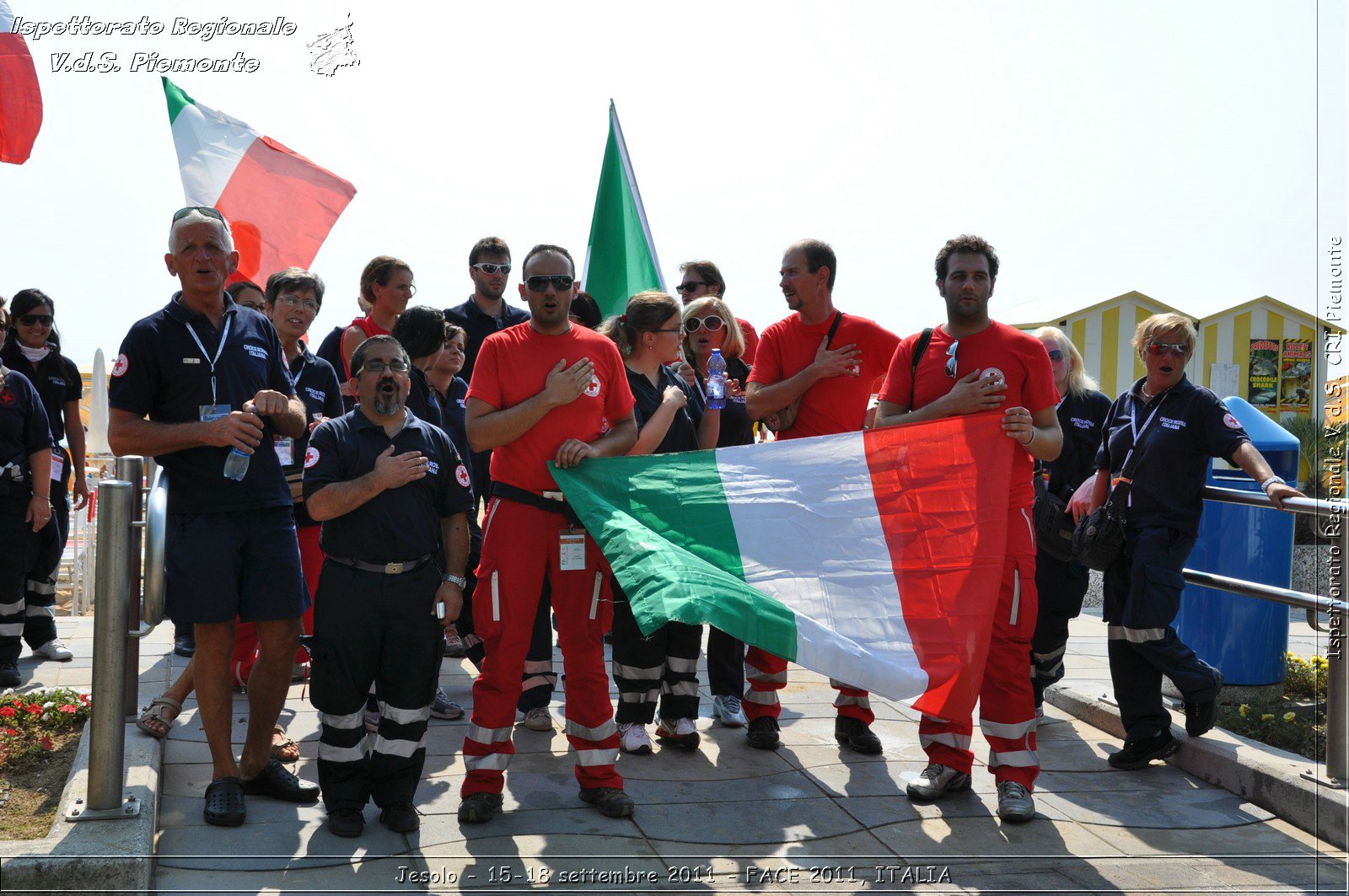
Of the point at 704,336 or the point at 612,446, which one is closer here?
the point at 612,446

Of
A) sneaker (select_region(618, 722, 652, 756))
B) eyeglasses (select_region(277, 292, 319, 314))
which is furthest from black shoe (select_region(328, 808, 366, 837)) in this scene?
eyeglasses (select_region(277, 292, 319, 314))

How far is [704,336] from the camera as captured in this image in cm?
638

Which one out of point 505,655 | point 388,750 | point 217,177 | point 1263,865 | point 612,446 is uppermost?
point 217,177

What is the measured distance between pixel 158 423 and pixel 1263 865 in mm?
4910

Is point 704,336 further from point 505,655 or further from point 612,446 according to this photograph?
point 505,655

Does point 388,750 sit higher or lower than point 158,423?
lower

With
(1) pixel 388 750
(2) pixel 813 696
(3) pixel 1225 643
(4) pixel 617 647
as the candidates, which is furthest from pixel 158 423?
(3) pixel 1225 643

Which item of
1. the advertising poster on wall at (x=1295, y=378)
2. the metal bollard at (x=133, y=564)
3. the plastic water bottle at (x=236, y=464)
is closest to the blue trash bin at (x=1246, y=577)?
the plastic water bottle at (x=236, y=464)

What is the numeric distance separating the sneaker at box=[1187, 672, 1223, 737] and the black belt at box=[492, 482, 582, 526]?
339 cm

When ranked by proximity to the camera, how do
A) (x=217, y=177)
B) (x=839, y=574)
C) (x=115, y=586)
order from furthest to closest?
1. (x=217, y=177)
2. (x=839, y=574)
3. (x=115, y=586)

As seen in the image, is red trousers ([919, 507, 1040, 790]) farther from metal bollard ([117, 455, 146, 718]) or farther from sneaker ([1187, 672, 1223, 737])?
metal bollard ([117, 455, 146, 718])

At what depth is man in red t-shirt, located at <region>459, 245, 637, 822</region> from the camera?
15.4 feet

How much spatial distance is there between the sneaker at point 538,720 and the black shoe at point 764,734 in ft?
3.64

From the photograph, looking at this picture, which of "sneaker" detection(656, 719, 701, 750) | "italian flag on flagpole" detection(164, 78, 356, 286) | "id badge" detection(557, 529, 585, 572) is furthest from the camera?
"italian flag on flagpole" detection(164, 78, 356, 286)
